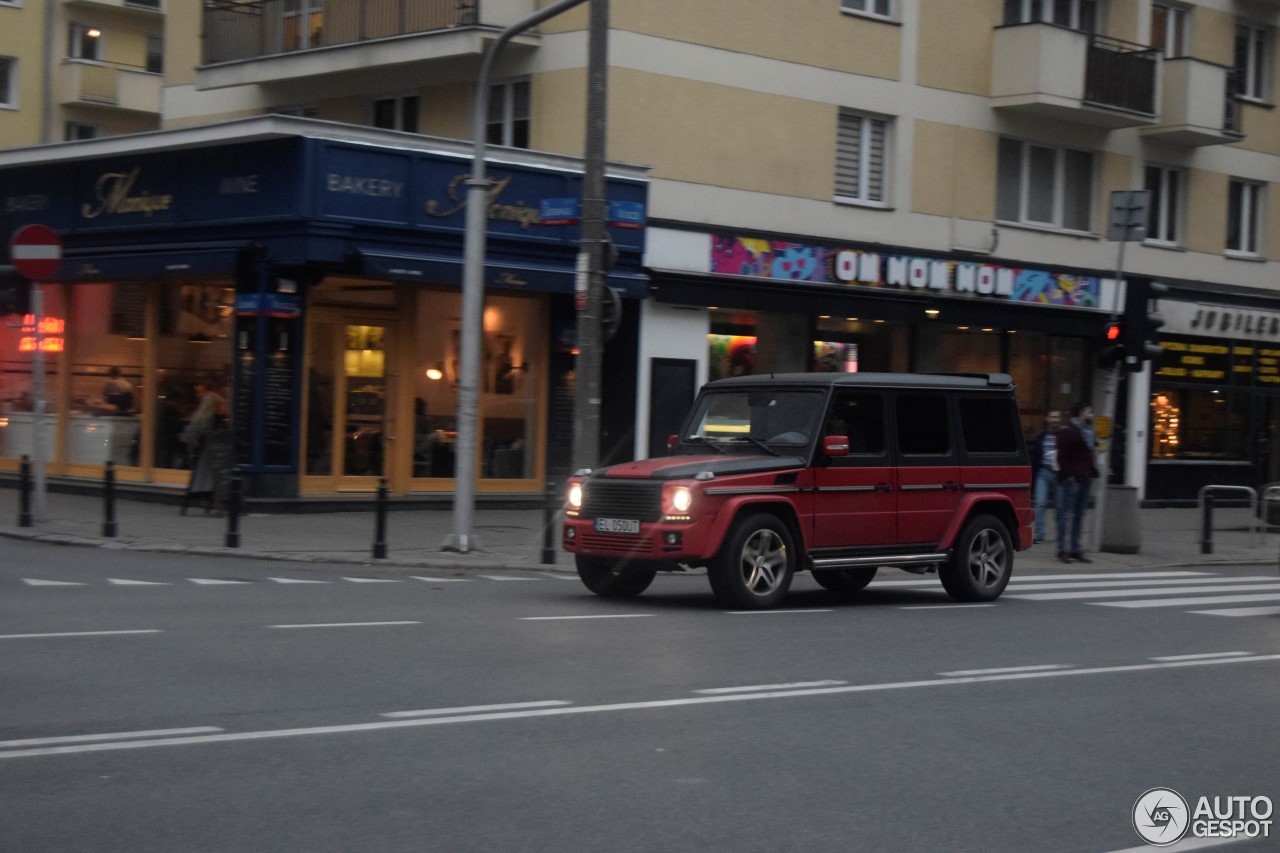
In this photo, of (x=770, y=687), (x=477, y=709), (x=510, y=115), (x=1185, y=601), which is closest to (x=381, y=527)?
Result: (x=1185, y=601)

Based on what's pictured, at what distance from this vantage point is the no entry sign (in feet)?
62.4

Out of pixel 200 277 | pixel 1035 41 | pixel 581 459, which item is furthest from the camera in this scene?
pixel 1035 41

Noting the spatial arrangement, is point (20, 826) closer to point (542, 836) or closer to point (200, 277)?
point (542, 836)

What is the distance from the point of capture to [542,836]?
18.9ft

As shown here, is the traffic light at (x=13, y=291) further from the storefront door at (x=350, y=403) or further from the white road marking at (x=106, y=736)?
the white road marking at (x=106, y=736)

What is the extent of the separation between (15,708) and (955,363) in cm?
2284

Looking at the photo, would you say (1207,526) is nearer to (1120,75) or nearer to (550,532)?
(550,532)

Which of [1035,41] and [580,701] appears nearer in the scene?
[580,701]

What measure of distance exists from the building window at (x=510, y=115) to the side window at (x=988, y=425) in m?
11.4

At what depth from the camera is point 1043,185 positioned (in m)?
29.5

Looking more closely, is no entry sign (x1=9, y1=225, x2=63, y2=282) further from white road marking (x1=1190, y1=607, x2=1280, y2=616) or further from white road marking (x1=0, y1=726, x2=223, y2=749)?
white road marking (x1=1190, y1=607, x2=1280, y2=616)

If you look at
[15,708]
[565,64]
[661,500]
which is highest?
[565,64]

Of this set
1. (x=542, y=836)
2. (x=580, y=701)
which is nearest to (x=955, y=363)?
(x=580, y=701)

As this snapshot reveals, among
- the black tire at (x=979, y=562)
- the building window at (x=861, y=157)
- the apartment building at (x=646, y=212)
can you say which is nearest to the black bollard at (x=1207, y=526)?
the apartment building at (x=646, y=212)
